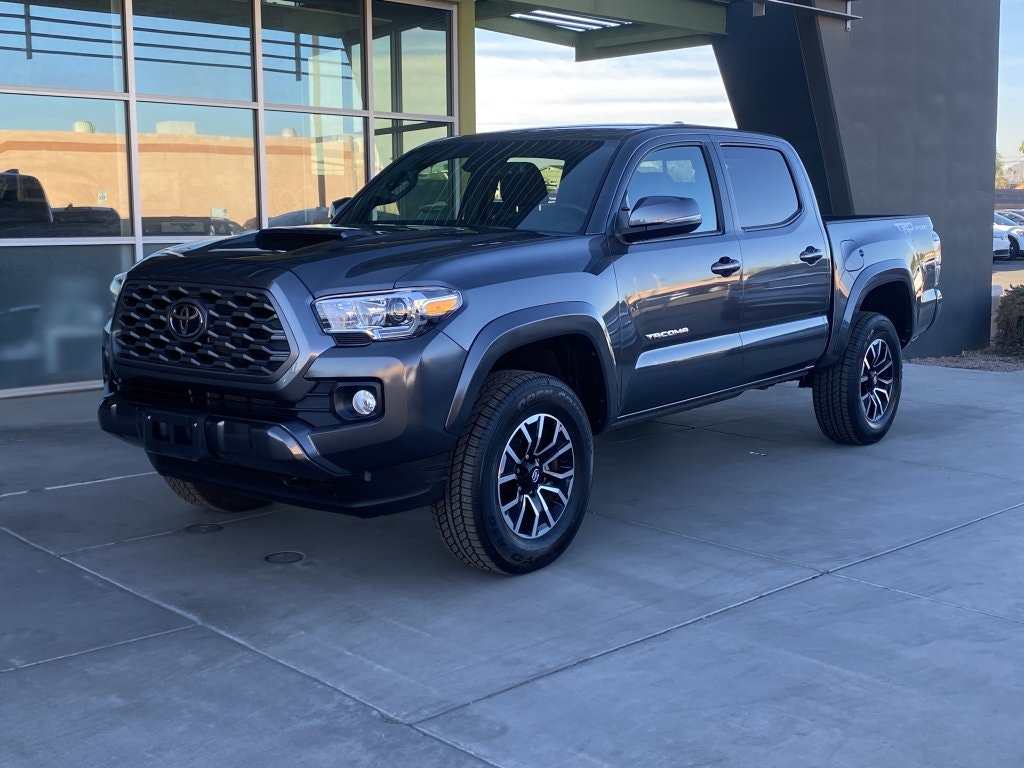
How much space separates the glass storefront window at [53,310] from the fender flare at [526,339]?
544 centimetres

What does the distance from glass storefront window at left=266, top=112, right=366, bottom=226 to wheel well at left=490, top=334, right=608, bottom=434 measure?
5895mm

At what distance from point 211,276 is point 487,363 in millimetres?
1138

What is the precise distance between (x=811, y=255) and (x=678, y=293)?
4.84ft

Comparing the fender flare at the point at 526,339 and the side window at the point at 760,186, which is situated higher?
the side window at the point at 760,186

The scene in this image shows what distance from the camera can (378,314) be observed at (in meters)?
4.41

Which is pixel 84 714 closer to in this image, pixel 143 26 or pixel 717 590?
pixel 717 590

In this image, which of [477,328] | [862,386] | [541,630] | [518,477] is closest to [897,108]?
[862,386]

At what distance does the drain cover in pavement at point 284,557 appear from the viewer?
5.20 m

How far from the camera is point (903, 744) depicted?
344 cm

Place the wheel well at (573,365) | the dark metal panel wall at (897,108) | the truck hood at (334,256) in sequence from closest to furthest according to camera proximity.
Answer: the truck hood at (334,256) < the wheel well at (573,365) < the dark metal panel wall at (897,108)

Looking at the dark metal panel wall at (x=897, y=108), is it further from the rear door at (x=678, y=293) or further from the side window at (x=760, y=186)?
the rear door at (x=678, y=293)

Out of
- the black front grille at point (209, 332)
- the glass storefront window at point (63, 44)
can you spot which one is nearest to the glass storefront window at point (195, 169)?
the glass storefront window at point (63, 44)

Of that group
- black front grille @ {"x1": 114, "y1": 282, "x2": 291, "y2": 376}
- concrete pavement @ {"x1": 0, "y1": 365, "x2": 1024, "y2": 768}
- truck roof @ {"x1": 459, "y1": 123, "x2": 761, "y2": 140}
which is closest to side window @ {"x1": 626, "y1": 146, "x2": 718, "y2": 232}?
truck roof @ {"x1": 459, "y1": 123, "x2": 761, "y2": 140}

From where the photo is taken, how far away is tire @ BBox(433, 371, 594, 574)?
4.66m
